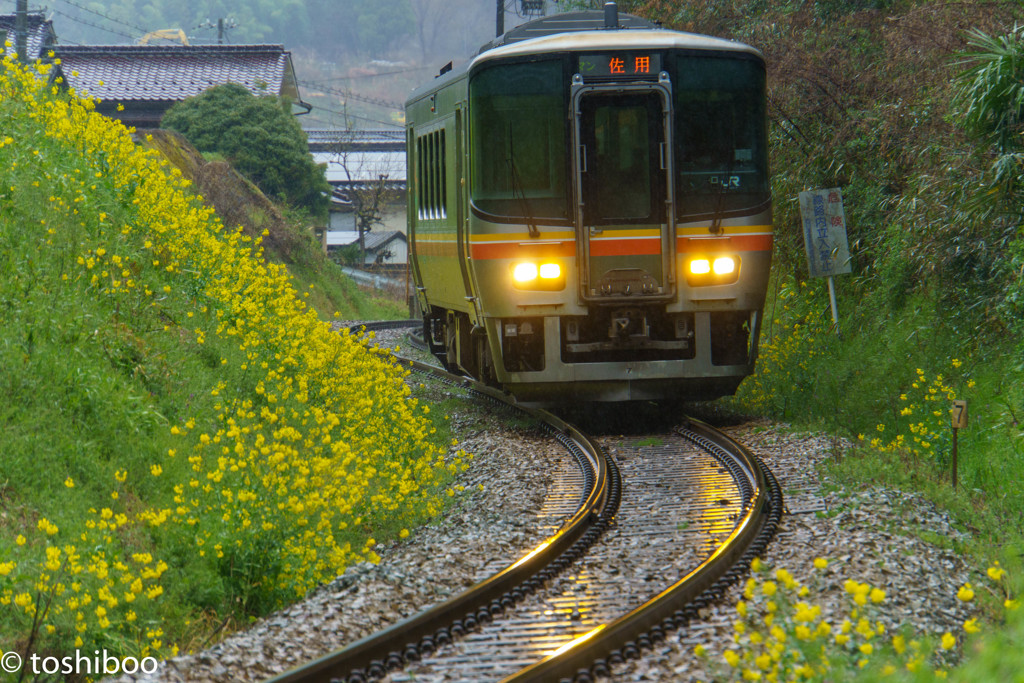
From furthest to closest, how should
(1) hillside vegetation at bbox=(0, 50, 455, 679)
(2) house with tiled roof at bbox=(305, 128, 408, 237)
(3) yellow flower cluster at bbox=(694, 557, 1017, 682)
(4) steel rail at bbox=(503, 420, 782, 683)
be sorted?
1. (2) house with tiled roof at bbox=(305, 128, 408, 237)
2. (1) hillside vegetation at bbox=(0, 50, 455, 679)
3. (4) steel rail at bbox=(503, 420, 782, 683)
4. (3) yellow flower cluster at bbox=(694, 557, 1017, 682)

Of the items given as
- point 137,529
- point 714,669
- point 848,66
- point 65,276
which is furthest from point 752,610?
point 848,66

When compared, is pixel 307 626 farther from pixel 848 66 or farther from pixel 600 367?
pixel 848 66

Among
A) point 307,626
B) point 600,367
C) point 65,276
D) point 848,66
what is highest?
point 848,66

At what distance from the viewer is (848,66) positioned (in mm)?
13414

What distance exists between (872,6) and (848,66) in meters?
1.14

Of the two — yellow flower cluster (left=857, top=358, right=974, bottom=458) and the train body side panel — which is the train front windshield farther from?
yellow flower cluster (left=857, top=358, right=974, bottom=458)

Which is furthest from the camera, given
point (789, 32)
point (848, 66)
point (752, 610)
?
point (789, 32)

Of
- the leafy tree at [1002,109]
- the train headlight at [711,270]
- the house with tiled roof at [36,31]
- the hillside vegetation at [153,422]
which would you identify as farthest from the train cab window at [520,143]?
the house with tiled roof at [36,31]

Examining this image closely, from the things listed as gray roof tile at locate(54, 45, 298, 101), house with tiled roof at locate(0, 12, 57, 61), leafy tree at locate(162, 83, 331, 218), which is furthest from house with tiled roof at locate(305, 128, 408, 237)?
house with tiled roof at locate(0, 12, 57, 61)

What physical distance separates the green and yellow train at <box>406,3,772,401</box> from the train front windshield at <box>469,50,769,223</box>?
12 mm

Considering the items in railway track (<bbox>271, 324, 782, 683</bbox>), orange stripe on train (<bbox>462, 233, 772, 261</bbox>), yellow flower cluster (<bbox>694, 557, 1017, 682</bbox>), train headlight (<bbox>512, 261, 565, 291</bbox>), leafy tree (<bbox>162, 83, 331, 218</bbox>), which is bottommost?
railway track (<bbox>271, 324, 782, 683</bbox>)

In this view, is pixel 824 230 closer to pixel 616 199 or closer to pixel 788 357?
pixel 788 357

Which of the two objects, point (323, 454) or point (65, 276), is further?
point (323, 454)

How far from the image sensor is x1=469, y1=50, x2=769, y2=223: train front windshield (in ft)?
29.0
